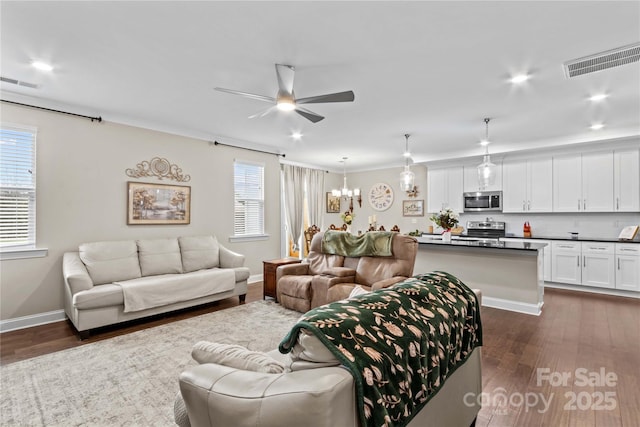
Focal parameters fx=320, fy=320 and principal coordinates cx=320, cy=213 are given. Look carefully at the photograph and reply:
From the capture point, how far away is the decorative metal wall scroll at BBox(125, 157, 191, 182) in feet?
15.3

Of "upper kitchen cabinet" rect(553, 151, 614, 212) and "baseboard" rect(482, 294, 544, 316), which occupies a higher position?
"upper kitchen cabinet" rect(553, 151, 614, 212)

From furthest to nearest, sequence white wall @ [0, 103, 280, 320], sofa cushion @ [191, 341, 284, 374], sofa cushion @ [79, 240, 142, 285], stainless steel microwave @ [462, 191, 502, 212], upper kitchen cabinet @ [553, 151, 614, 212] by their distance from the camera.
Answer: stainless steel microwave @ [462, 191, 502, 212] → upper kitchen cabinet @ [553, 151, 614, 212] → sofa cushion @ [79, 240, 142, 285] → white wall @ [0, 103, 280, 320] → sofa cushion @ [191, 341, 284, 374]

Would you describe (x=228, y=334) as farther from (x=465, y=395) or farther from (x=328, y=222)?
(x=328, y=222)

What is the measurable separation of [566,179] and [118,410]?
7112 millimetres

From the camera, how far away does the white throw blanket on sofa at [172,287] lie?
145 inches

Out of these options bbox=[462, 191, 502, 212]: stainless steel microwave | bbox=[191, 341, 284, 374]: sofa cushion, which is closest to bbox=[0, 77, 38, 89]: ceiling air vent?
bbox=[191, 341, 284, 374]: sofa cushion

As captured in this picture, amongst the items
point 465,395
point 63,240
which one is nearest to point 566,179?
point 465,395

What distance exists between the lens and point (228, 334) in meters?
3.52

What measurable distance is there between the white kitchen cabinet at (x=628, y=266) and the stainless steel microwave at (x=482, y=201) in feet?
6.41

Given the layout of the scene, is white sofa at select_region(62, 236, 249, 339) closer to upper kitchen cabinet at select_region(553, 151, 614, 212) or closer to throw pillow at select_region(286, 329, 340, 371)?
throw pillow at select_region(286, 329, 340, 371)

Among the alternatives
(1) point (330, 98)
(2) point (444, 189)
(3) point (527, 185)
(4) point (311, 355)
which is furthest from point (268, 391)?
(2) point (444, 189)

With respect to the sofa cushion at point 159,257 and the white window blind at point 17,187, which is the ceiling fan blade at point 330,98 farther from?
the white window blind at point 17,187

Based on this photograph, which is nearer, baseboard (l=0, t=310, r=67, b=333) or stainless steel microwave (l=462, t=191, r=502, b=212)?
baseboard (l=0, t=310, r=67, b=333)

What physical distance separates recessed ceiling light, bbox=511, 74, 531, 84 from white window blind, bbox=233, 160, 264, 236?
173 inches
